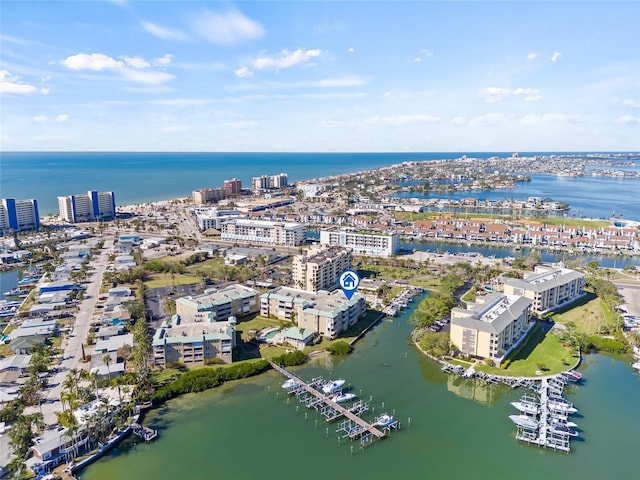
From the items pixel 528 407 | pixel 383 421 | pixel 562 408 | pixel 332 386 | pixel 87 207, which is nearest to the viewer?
pixel 383 421

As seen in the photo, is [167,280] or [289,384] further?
[167,280]

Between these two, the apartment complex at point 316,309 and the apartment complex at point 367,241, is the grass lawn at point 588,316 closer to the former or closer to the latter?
the apartment complex at point 316,309

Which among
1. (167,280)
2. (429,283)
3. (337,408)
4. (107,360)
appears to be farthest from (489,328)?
(167,280)

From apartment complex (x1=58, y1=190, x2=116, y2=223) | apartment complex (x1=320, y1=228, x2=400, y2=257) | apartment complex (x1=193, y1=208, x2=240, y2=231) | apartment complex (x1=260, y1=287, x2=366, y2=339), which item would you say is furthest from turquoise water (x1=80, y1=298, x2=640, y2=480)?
apartment complex (x1=58, y1=190, x2=116, y2=223)

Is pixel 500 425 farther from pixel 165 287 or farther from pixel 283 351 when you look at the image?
pixel 165 287

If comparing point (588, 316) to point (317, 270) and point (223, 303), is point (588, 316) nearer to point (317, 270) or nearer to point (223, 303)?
point (317, 270)

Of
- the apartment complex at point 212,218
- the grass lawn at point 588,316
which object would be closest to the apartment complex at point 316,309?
the grass lawn at point 588,316

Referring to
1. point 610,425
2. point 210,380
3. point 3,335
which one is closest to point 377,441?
point 210,380
